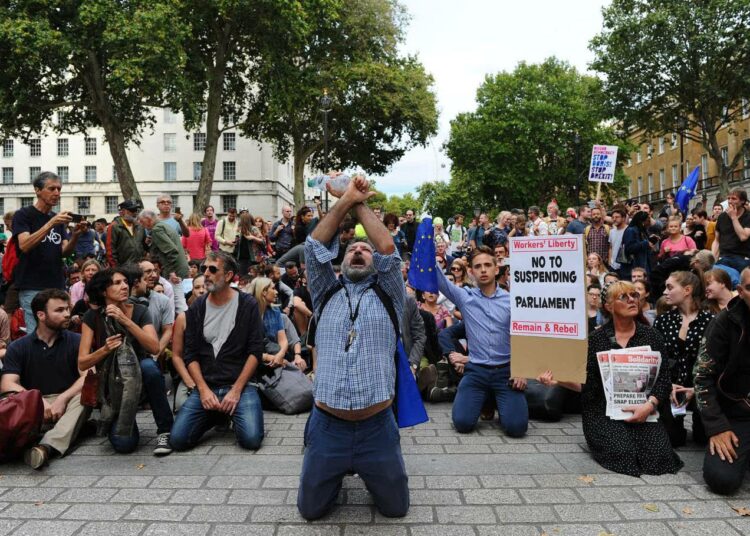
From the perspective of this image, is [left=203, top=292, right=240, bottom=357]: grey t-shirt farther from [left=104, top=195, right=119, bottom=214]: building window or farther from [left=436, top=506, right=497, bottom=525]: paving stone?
[left=104, top=195, right=119, bottom=214]: building window

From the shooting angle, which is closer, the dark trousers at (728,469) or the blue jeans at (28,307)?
the dark trousers at (728,469)

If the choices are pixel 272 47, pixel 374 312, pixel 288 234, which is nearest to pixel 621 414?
pixel 374 312

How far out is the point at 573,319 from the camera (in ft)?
17.0

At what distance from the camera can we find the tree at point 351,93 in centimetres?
3031

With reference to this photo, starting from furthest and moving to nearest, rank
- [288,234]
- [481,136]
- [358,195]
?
[481,136] → [288,234] → [358,195]

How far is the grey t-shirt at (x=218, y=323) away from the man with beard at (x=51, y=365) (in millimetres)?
1184

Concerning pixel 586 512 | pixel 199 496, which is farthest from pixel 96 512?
pixel 586 512

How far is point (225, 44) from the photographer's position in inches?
1157

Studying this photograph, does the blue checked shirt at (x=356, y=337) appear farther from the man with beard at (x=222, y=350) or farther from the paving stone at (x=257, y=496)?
the man with beard at (x=222, y=350)

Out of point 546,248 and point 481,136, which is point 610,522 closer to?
point 546,248

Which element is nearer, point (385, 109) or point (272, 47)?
point (272, 47)

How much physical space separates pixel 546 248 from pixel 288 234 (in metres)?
8.62

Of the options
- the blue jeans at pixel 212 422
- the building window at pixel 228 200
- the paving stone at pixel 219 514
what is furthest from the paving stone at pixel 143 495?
the building window at pixel 228 200

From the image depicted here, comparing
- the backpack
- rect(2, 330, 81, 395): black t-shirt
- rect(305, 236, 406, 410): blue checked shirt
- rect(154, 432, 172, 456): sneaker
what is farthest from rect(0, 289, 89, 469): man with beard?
rect(305, 236, 406, 410): blue checked shirt
